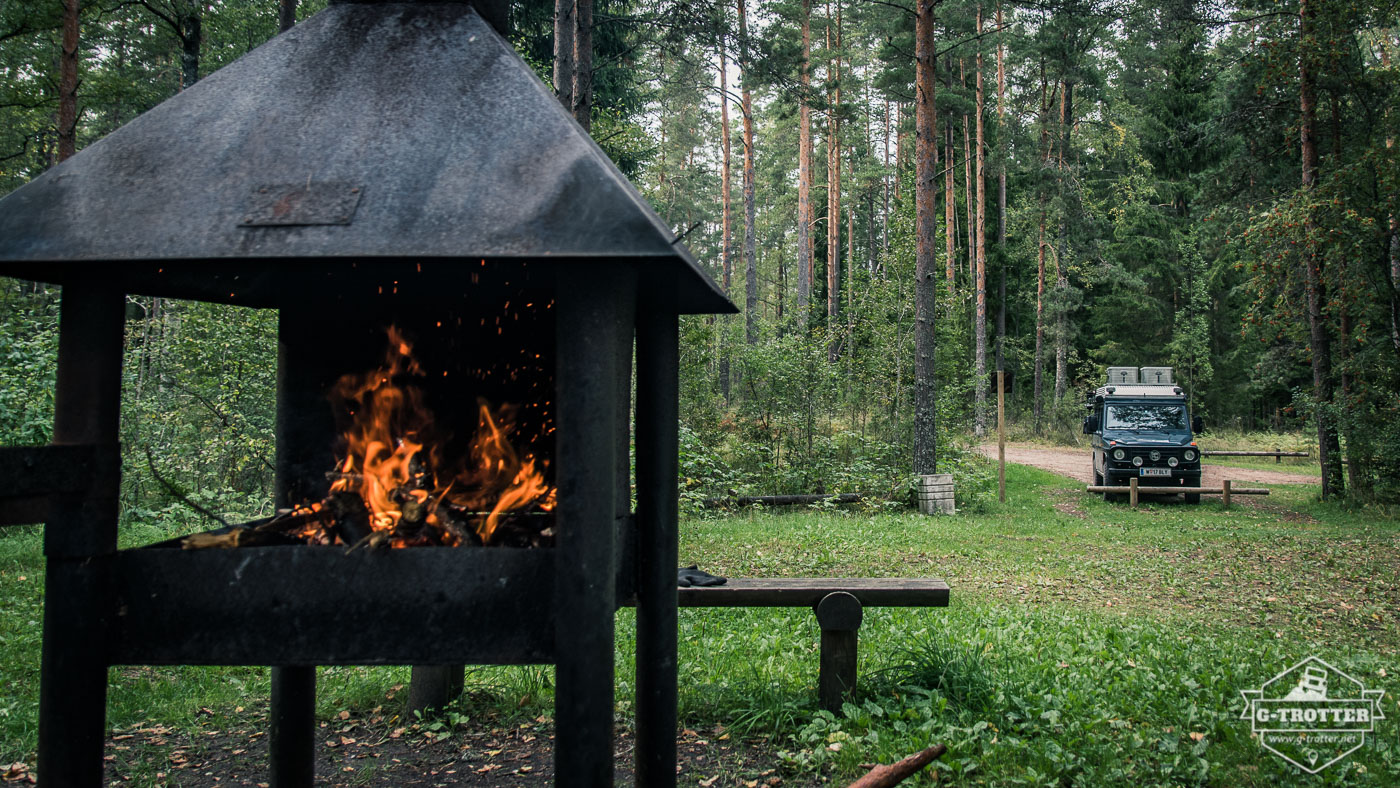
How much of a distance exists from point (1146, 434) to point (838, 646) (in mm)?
15657

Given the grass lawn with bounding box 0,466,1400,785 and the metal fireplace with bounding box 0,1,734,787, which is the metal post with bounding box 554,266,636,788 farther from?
the grass lawn with bounding box 0,466,1400,785

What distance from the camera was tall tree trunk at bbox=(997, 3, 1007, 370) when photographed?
33.3 m

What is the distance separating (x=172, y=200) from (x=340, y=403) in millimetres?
1092

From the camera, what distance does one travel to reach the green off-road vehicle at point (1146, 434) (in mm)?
17234

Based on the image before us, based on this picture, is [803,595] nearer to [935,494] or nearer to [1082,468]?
[935,494]

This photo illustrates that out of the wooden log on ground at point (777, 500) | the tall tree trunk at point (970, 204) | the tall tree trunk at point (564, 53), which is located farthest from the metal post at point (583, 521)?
the tall tree trunk at point (970, 204)

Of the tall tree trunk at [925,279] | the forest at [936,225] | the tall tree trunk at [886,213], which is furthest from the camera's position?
the tall tree trunk at [886,213]

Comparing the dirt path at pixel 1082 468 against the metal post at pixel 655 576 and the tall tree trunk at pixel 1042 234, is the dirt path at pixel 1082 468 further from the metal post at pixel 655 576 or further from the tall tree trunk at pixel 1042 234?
the metal post at pixel 655 576

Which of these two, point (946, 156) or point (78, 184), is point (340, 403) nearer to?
point (78, 184)

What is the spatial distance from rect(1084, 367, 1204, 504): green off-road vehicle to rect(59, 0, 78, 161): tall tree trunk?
62.1 feet

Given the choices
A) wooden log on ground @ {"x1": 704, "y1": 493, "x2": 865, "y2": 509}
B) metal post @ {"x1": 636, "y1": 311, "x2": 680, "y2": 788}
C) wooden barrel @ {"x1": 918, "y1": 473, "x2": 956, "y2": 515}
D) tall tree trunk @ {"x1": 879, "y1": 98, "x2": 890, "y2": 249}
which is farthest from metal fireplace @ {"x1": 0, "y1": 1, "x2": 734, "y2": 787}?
Result: tall tree trunk @ {"x1": 879, "y1": 98, "x2": 890, "y2": 249}

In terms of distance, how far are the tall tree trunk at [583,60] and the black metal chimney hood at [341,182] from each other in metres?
7.37

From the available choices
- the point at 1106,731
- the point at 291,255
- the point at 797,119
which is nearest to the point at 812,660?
the point at 1106,731

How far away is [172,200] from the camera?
2.57m
